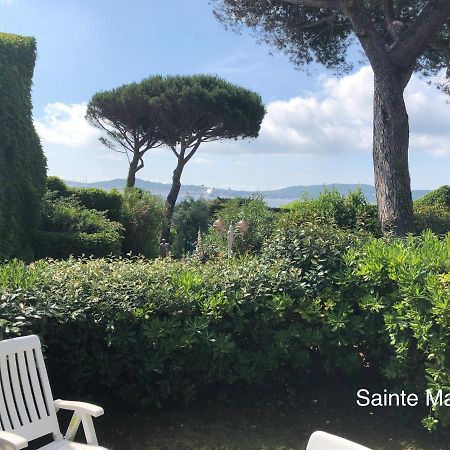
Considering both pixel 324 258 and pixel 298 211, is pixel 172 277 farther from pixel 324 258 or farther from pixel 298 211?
pixel 298 211

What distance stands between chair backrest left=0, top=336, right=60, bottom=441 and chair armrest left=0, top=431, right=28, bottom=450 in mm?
420

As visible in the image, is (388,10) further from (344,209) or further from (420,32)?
(344,209)

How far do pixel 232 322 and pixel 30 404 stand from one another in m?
1.43

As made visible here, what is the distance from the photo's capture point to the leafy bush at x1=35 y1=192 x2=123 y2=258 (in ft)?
27.7

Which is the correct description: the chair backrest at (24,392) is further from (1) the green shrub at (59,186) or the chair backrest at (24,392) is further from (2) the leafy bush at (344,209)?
(1) the green shrub at (59,186)

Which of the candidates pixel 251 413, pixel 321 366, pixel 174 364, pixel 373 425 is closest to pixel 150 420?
pixel 174 364

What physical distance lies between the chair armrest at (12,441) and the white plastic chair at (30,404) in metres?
0.40

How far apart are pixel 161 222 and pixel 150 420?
10.3 meters

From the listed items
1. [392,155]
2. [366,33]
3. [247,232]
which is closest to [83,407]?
[392,155]

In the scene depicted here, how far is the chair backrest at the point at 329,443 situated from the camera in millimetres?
1457

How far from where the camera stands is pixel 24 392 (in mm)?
2572

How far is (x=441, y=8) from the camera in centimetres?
835

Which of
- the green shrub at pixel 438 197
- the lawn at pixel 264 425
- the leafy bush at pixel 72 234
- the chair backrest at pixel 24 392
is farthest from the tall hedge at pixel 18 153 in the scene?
the green shrub at pixel 438 197

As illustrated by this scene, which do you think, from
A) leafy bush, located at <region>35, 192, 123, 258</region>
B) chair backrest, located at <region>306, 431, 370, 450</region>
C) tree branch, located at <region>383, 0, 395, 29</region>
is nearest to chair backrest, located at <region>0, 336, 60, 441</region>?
chair backrest, located at <region>306, 431, 370, 450</region>
